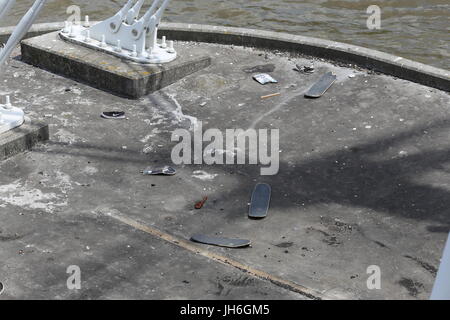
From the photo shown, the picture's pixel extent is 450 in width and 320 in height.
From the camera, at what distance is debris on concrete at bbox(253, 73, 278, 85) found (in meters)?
11.3

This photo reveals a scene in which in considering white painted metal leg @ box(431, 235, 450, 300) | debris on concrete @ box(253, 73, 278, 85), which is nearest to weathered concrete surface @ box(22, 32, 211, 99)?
debris on concrete @ box(253, 73, 278, 85)

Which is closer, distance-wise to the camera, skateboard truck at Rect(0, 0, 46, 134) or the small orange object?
the small orange object

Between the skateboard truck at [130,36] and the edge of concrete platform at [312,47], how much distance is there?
820mm

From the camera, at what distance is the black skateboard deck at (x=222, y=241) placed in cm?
798

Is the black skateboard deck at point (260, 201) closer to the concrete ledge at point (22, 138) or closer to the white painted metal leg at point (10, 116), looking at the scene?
the concrete ledge at point (22, 138)

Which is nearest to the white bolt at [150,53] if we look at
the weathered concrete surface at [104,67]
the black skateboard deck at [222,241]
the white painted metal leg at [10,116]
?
the weathered concrete surface at [104,67]

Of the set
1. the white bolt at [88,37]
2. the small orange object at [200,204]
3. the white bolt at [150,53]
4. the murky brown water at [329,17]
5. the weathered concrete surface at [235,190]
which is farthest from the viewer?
the murky brown water at [329,17]

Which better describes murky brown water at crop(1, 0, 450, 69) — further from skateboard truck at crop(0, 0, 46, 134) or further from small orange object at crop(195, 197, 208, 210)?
small orange object at crop(195, 197, 208, 210)

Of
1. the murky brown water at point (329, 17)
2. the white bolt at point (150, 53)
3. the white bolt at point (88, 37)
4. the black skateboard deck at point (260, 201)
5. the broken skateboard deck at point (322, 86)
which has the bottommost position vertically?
the murky brown water at point (329, 17)

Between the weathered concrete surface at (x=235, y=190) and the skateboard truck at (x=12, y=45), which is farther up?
the skateboard truck at (x=12, y=45)

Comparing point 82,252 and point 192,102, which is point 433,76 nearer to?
point 192,102

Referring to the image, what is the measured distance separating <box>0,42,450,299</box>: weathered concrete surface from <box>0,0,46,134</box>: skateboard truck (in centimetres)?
37

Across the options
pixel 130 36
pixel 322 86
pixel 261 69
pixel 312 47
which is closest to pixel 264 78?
pixel 261 69

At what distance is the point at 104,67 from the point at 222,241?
12.4ft
